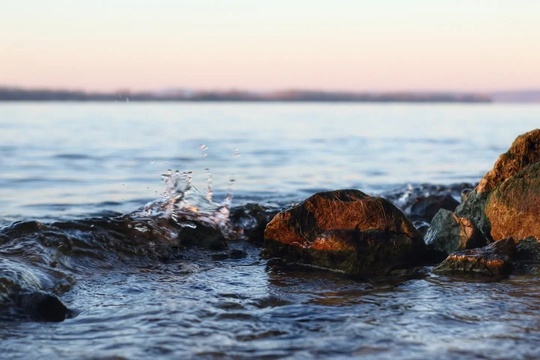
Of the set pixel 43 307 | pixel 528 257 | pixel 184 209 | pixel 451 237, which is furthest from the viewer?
pixel 184 209

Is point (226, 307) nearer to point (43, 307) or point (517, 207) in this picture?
point (43, 307)

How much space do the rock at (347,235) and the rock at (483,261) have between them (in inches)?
21.3

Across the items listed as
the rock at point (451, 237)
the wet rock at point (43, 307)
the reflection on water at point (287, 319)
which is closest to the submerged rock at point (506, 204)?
the rock at point (451, 237)

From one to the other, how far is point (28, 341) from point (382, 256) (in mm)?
3765

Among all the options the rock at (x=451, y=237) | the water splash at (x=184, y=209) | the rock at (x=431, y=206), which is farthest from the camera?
the rock at (x=431, y=206)

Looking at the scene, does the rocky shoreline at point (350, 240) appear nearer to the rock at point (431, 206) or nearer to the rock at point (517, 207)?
the rock at point (517, 207)

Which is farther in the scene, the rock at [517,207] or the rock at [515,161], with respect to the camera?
the rock at [515,161]

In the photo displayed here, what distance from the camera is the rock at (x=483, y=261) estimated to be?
7.30 meters

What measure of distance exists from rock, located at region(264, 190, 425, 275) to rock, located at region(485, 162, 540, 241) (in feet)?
2.94

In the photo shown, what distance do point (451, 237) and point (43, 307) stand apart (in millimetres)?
4438

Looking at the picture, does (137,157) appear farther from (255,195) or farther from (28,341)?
(28,341)

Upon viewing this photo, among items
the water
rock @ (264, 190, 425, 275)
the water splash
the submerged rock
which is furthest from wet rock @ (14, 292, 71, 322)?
the submerged rock

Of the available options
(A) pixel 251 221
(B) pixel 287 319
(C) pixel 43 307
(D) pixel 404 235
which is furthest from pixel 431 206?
(C) pixel 43 307

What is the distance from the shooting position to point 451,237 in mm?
8281
